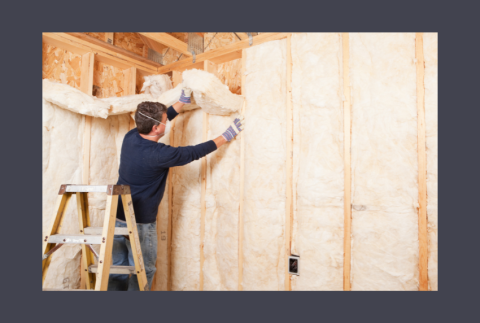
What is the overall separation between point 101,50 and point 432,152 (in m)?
3.19

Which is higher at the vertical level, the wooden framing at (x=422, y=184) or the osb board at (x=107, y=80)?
the osb board at (x=107, y=80)

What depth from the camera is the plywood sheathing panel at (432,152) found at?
187 cm

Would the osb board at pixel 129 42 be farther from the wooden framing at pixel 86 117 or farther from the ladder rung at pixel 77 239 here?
the ladder rung at pixel 77 239

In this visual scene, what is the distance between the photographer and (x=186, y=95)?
8.19 ft

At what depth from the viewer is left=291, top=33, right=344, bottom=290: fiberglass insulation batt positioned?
2.13 metres

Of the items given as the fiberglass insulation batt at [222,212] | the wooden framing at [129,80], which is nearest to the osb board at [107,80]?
the wooden framing at [129,80]

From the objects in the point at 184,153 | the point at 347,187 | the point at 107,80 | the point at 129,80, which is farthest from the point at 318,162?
the point at 107,80

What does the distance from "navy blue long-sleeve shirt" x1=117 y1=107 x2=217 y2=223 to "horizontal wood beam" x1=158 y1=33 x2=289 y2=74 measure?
102 cm

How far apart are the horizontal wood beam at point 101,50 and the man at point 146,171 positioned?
1.12 m

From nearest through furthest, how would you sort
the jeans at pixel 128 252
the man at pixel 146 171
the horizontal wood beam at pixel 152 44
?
the man at pixel 146 171, the jeans at pixel 128 252, the horizontal wood beam at pixel 152 44

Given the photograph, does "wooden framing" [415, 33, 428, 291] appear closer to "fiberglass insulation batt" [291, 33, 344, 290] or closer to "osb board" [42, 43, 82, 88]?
"fiberglass insulation batt" [291, 33, 344, 290]

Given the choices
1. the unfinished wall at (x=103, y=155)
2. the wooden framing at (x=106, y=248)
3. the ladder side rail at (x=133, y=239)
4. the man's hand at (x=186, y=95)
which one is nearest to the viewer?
the wooden framing at (x=106, y=248)

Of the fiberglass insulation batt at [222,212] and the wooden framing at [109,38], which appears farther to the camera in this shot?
the wooden framing at [109,38]
